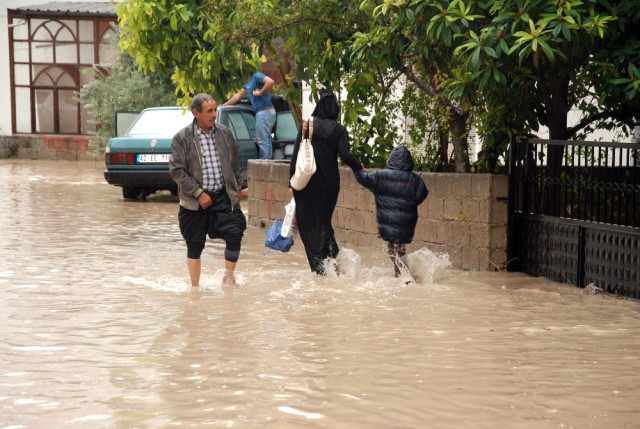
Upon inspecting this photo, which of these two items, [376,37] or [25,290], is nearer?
[25,290]

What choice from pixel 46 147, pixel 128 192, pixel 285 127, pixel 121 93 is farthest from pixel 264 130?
pixel 46 147

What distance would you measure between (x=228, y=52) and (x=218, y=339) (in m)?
6.85

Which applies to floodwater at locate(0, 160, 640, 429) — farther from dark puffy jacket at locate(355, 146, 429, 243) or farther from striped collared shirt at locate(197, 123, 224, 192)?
striped collared shirt at locate(197, 123, 224, 192)

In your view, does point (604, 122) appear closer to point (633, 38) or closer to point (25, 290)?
point (633, 38)

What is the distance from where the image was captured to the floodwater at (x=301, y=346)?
5625mm

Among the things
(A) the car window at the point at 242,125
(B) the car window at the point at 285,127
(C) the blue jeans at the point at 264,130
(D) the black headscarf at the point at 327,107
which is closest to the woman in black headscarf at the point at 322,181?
(D) the black headscarf at the point at 327,107

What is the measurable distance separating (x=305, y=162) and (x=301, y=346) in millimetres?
2926

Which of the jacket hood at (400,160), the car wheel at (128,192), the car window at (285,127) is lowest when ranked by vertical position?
the car wheel at (128,192)

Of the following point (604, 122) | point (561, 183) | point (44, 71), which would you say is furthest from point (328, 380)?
point (44, 71)

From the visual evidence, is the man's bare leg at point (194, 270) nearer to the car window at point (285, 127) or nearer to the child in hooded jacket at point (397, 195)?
the child in hooded jacket at point (397, 195)

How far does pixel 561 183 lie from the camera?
33.8ft

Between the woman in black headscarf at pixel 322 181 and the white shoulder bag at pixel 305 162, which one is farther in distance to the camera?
the woman in black headscarf at pixel 322 181

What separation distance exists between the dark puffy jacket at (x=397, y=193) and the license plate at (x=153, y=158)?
858 centimetres

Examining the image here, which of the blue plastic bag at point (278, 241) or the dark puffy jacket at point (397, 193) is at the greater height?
the dark puffy jacket at point (397, 193)
